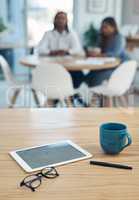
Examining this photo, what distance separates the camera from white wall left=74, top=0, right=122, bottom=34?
5566 millimetres

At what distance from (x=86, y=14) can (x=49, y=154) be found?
15.3ft

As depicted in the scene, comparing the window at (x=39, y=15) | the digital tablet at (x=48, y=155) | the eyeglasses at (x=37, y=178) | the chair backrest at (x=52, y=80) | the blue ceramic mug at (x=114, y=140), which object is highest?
the window at (x=39, y=15)

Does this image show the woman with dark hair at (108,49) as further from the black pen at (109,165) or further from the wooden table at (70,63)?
the black pen at (109,165)

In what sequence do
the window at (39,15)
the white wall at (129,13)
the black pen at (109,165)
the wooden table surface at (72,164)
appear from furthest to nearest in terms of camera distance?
the white wall at (129,13) → the window at (39,15) → the black pen at (109,165) → the wooden table surface at (72,164)

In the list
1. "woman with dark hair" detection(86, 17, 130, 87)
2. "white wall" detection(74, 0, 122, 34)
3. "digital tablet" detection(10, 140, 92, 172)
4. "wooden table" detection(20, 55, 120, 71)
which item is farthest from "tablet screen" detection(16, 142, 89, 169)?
"white wall" detection(74, 0, 122, 34)

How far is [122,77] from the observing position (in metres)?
3.43

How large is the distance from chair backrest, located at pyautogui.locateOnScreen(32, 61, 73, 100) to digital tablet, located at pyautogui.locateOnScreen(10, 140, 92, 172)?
197 cm

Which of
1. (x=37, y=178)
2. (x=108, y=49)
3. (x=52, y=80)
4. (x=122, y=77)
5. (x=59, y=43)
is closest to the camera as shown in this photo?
(x=37, y=178)

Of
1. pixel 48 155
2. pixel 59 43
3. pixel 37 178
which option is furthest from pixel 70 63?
pixel 37 178

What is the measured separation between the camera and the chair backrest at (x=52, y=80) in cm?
320

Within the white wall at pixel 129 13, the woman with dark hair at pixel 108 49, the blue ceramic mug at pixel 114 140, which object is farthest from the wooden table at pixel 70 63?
the blue ceramic mug at pixel 114 140

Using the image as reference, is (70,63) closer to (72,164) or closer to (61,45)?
(61,45)

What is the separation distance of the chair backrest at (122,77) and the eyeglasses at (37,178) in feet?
7.89

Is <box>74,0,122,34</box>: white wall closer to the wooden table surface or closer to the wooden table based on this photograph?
the wooden table
